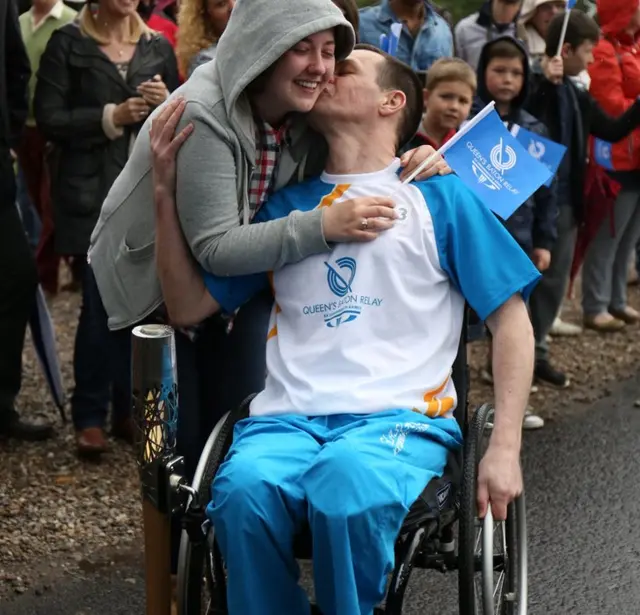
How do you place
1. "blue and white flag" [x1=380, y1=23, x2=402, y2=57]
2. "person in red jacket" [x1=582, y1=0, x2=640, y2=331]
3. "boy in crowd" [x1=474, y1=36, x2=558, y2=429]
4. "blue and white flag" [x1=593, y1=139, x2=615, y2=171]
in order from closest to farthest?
"blue and white flag" [x1=380, y1=23, x2=402, y2=57] < "boy in crowd" [x1=474, y1=36, x2=558, y2=429] < "person in red jacket" [x1=582, y1=0, x2=640, y2=331] < "blue and white flag" [x1=593, y1=139, x2=615, y2=171]

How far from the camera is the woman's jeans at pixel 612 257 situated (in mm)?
7223

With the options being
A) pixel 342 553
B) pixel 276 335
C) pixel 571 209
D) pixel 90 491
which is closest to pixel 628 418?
pixel 571 209

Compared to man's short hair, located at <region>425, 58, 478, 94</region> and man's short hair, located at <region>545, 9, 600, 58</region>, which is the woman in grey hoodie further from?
man's short hair, located at <region>545, 9, 600, 58</region>

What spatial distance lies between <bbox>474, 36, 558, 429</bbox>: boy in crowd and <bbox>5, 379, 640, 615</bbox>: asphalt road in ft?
1.14

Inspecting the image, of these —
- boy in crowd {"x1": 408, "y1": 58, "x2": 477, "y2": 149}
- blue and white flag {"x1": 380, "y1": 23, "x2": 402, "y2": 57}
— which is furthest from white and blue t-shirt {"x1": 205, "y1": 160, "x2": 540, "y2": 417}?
boy in crowd {"x1": 408, "y1": 58, "x2": 477, "y2": 149}

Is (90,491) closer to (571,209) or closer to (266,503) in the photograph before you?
(266,503)

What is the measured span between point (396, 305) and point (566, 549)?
5.43ft

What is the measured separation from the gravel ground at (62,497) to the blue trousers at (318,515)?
1423 mm

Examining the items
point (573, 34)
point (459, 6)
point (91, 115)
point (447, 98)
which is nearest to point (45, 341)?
point (91, 115)

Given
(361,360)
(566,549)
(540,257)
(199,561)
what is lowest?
(566,549)

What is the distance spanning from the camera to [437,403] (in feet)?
10.7

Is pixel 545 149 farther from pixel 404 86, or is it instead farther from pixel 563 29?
pixel 563 29

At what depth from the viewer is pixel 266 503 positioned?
9.63 ft

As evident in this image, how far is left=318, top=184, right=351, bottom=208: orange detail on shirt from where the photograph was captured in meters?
3.42
